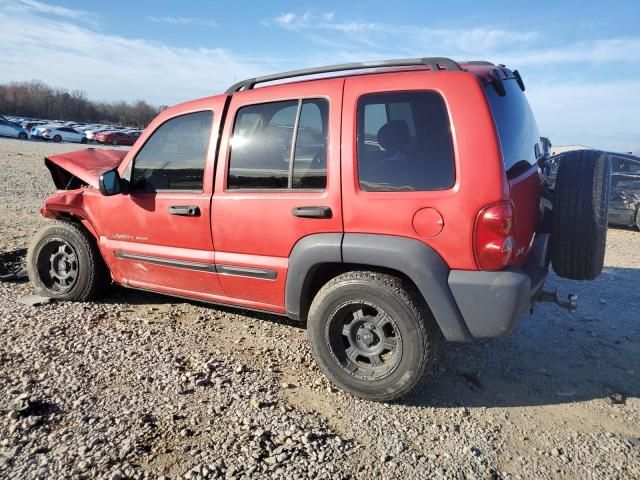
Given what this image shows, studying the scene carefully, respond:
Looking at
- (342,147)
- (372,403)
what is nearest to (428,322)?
(372,403)

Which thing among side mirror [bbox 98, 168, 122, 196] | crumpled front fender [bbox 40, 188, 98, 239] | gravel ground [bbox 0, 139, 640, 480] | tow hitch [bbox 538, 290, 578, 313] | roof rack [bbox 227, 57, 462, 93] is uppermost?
roof rack [bbox 227, 57, 462, 93]

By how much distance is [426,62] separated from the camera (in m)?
2.95

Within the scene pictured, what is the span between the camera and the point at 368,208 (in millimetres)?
2854

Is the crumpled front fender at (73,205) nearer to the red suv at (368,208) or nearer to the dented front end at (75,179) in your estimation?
the dented front end at (75,179)

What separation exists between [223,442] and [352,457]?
27.0 inches

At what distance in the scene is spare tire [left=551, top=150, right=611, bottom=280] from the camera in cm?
310

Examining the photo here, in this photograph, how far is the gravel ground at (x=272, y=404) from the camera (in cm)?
241

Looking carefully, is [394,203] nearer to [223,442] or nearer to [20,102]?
[223,442]

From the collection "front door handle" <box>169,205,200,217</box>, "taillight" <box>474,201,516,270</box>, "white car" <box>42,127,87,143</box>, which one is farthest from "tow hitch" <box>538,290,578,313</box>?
"white car" <box>42,127,87,143</box>

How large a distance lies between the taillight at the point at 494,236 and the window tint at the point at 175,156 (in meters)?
2.02

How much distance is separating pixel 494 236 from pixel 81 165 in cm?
360

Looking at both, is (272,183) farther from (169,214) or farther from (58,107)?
(58,107)

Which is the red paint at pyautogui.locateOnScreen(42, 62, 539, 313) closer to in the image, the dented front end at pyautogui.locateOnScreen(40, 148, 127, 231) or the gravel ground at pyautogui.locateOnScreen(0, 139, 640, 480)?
the dented front end at pyautogui.locateOnScreen(40, 148, 127, 231)

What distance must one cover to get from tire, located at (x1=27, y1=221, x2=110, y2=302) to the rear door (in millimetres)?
1433
